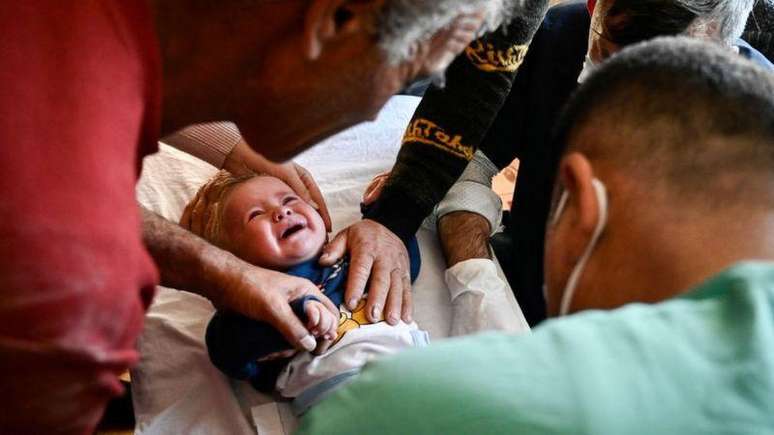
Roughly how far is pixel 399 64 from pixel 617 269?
0.34m

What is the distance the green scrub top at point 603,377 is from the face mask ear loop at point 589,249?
0.16 meters

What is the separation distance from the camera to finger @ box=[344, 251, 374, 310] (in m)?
1.41

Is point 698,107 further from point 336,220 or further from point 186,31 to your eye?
point 336,220

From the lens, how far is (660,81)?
A: 762 mm

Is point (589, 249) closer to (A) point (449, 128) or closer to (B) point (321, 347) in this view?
(B) point (321, 347)

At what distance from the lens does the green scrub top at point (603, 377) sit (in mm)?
515

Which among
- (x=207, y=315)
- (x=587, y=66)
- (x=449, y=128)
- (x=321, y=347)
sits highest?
(x=587, y=66)

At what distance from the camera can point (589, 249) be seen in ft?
2.49

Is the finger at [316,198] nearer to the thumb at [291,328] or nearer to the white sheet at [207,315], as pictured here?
the white sheet at [207,315]

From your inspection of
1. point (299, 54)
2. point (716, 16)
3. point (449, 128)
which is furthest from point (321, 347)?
point (716, 16)

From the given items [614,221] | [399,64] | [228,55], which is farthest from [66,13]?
[614,221]

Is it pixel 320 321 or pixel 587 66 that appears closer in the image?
pixel 320 321

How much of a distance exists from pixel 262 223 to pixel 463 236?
457mm

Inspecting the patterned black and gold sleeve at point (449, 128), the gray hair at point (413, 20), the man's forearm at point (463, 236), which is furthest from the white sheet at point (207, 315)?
the gray hair at point (413, 20)
